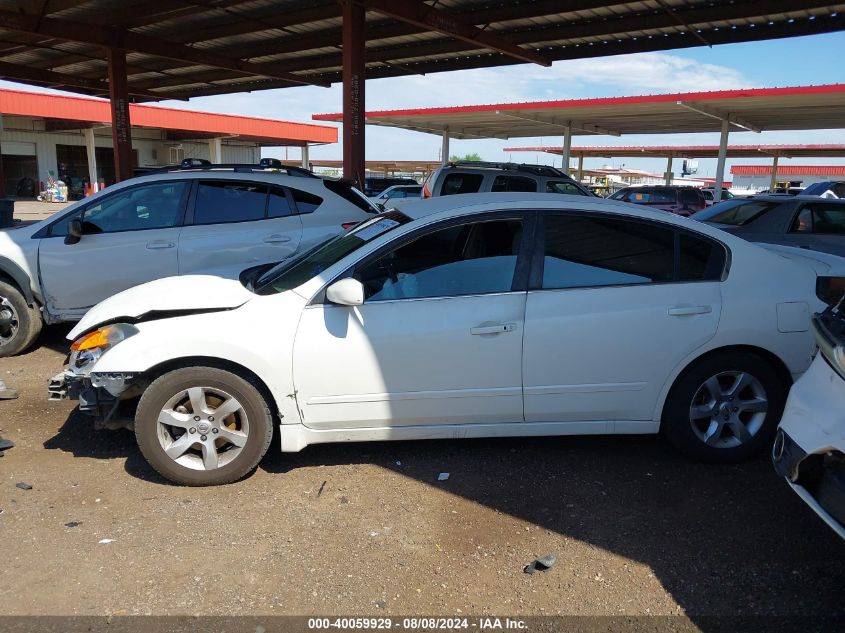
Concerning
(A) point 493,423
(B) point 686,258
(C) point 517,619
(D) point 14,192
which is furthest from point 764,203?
(D) point 14,192

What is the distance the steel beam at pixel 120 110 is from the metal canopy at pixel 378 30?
600 millimetres

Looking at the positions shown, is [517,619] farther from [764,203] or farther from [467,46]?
[467,46]

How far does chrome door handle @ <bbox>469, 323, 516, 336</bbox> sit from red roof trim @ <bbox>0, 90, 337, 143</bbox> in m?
33.4

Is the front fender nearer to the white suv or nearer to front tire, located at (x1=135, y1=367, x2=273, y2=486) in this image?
front tire, located at (x1=135, y1=367, x2=273, y2=486)

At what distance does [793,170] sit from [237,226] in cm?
7396

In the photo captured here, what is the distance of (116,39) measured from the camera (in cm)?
1642

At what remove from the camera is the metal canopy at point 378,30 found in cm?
1218

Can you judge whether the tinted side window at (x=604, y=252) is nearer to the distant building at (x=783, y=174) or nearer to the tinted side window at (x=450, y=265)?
the tinted side window at (x=450, y=265)

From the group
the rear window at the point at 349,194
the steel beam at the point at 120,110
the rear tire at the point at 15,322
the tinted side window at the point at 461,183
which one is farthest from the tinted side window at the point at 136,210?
the steel beam at the point at 120,110

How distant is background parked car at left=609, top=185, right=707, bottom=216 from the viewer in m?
20.3

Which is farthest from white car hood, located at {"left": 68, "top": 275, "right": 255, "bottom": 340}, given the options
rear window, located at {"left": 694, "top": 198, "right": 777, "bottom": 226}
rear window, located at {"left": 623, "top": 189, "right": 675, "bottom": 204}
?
rear window, located at {"left": 623, "top": 189, "right": 675, "bottom": 204}

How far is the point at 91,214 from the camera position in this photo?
6.38m

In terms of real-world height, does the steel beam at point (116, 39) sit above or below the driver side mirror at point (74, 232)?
above

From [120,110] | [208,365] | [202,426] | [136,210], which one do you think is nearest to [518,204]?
[208,365]
